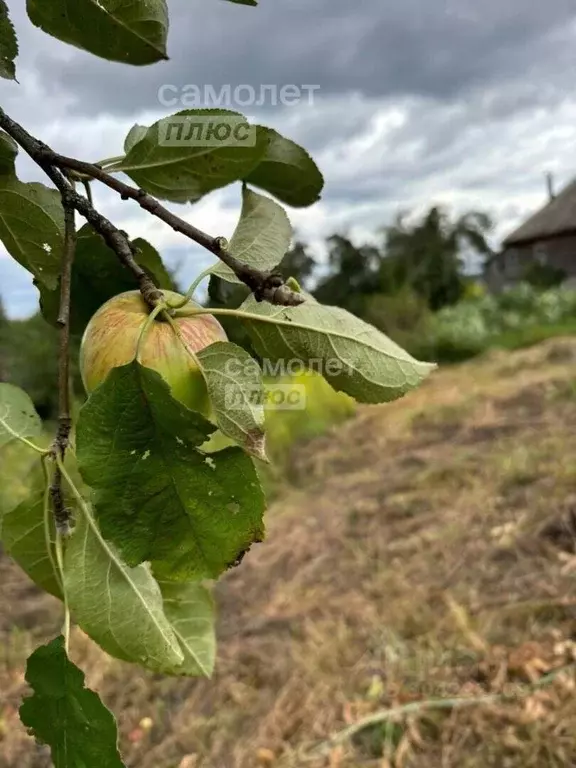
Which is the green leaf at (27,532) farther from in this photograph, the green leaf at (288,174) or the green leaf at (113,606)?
the green leaf at (288,174)

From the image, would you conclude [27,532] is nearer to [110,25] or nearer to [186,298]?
[186,298]

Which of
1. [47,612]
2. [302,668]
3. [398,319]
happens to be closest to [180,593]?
[302,668]

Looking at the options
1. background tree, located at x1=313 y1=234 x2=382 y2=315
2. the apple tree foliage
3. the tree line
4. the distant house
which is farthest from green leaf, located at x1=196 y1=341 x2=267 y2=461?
the distant house

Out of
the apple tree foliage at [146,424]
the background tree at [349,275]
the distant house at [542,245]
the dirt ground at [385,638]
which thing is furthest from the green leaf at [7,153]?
the distant house at [542,245]

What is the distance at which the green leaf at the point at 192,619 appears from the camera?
1.62 ft

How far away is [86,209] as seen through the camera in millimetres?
416

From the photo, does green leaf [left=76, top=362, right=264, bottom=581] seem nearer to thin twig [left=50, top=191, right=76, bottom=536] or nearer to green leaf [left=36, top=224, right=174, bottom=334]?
thin twig [left=50, top=191, right=76, bottom=536]

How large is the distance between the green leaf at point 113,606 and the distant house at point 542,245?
13.8m

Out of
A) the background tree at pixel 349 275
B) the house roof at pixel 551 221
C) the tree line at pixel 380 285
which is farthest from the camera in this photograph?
the house roof at pixel 551 221

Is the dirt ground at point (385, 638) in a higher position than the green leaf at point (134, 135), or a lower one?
lower

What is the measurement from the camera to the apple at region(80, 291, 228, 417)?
0.38 meters

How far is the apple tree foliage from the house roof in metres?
15.0

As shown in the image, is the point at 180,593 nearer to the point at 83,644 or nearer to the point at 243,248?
the point at 243,248

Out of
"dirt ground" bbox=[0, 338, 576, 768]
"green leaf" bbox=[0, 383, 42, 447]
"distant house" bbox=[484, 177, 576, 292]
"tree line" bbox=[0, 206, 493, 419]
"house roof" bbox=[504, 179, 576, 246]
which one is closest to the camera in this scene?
"green leaf" bbox=[0, 383, 42, 447]
